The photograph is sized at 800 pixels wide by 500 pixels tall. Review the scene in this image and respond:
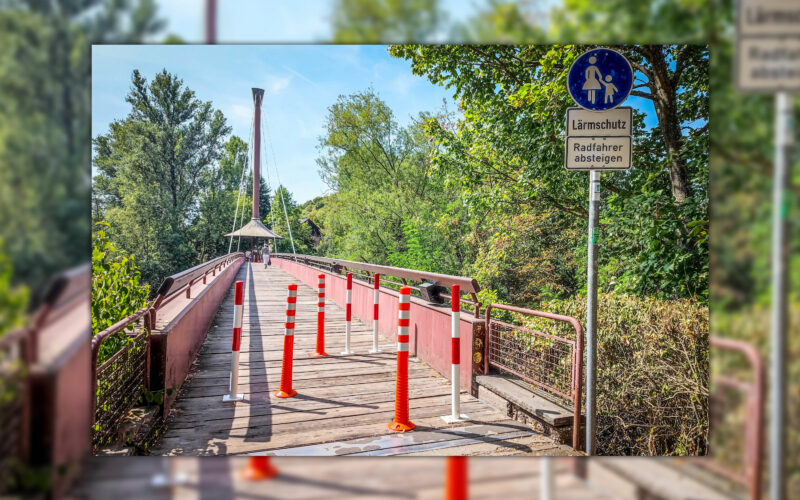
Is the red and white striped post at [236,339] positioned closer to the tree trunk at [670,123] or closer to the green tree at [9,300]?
the green tree at [9,300]

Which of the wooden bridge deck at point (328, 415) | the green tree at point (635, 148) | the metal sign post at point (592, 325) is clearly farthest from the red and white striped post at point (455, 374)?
the green tree at point (635, 148)

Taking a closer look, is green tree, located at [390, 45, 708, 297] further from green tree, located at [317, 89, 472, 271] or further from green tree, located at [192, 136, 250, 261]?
green tree, located at [317, 89, 472, 271]

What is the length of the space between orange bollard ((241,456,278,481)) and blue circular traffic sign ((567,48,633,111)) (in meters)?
3.05

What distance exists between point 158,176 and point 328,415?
40.7 ft

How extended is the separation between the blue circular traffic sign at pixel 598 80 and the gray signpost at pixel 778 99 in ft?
5.49

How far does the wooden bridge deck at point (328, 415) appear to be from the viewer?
361cm

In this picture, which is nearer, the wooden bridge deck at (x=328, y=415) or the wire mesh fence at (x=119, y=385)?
the wire mesh fence at (x=119, y=385)

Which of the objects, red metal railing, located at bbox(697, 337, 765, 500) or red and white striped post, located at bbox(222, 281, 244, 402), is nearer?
Answer: red metal railing, located at bbox(697, 337, 765, 500)

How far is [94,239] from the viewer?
4.18 meters

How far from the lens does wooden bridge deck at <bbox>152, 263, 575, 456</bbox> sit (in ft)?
11.8

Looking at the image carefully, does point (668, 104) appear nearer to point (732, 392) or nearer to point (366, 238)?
point (732, 392)

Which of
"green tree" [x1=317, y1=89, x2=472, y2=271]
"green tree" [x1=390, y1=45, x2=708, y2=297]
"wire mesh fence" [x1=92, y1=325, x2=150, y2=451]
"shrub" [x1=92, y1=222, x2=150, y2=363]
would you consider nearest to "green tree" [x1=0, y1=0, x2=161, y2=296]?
"wire mesh fence" [x1=92, y1=325, x2=150, y2=451]

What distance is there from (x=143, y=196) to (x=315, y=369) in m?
10.1

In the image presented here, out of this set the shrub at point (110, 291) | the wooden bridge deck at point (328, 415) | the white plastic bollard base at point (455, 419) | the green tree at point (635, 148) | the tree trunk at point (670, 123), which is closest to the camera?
the wooden bridge deck at point (328, 415)
